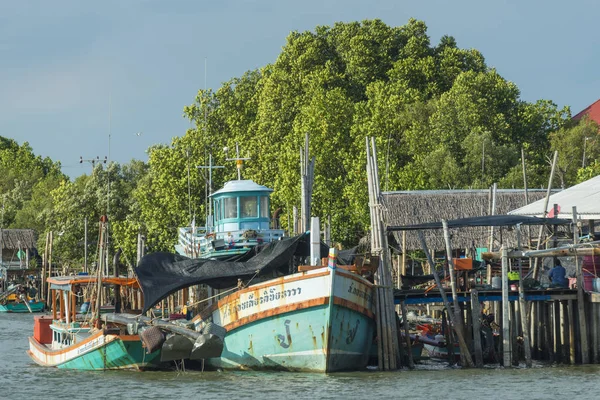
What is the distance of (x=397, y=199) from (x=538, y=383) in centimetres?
2411

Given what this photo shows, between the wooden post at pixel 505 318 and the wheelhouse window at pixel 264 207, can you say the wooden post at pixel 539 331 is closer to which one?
the wooden post at pixel 505 318

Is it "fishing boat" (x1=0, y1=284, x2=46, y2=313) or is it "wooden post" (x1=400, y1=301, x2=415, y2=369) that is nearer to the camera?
"wooden post" (x1=400, y1=301, x2=415, y2=369)

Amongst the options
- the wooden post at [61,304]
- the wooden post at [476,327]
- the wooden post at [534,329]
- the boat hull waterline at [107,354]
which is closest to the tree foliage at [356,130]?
the wooden post at [61,304]

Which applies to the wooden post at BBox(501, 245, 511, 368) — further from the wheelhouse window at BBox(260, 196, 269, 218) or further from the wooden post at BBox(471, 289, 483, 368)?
the wheelhouse window at BBox(260, 196, 269, 218)

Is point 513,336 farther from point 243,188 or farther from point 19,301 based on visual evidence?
point 19,301

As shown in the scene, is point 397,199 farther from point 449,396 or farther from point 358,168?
point 449,396

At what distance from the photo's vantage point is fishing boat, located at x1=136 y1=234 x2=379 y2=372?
2914 centimetres

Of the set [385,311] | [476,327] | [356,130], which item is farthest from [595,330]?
[356,130]

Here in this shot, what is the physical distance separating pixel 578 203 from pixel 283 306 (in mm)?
14579

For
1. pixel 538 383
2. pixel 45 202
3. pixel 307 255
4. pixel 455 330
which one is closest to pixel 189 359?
pixel 307 255

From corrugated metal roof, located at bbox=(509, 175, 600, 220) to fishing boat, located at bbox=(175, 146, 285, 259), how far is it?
9.71 meters

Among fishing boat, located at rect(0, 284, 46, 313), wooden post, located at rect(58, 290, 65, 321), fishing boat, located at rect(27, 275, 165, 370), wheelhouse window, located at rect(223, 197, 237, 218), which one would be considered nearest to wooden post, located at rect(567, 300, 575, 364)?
wheelhouse window, located at rect(223, 197, 237, 218)

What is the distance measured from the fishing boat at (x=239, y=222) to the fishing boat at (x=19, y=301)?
39696 millimetres

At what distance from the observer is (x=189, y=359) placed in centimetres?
3166
